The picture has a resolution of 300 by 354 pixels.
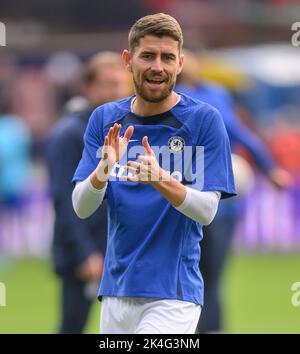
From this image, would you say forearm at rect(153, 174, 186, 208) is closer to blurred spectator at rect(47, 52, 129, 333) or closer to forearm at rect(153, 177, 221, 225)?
forearm at rect(153, 177, 221, 225)

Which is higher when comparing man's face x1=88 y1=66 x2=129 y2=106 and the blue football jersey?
man's face x1=88 y1=66 x2=129 y2=106

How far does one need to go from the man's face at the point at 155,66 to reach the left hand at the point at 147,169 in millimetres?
354

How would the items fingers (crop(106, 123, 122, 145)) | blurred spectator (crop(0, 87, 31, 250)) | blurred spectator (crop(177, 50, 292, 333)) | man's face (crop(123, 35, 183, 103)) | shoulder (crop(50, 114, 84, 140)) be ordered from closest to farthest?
fingers (crop(106, 123, 122, 145)), man's face (crop(123, 35, 183, 103)), shoulder (crop(50, 114, 84, 140)), blurred spectator (crop(177, 50, 292, 333)), blurred spectator (crop(0, 87, 31, 250))

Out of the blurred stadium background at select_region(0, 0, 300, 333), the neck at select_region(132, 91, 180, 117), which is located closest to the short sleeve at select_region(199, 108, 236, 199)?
the neck at select_region(132, 91, 180, 117)

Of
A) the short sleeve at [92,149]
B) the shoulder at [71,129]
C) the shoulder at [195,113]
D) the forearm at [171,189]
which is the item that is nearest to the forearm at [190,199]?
the forearm at [171,189]

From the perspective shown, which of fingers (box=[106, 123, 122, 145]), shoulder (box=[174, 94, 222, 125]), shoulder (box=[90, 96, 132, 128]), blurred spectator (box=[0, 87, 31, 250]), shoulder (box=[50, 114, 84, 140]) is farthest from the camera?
blurred spectator (box=[0, 87, 31, 250])

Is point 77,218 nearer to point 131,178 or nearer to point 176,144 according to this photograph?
point 176,144

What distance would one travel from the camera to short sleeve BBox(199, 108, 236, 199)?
20.4 feet

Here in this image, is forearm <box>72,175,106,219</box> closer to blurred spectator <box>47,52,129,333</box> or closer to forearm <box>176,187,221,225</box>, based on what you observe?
forearm <box>176,187,221,225</box>

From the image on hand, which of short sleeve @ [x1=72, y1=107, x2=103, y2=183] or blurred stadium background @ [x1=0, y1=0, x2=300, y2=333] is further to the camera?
blurred stadium background @ [x1=0, y1=0, x2=300, y2=333]

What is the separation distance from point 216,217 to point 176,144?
149 inches

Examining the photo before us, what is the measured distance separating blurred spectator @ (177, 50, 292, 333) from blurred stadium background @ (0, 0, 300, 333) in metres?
1.53

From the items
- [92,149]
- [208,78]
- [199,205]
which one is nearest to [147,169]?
[199,205]

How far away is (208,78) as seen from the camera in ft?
82.3
